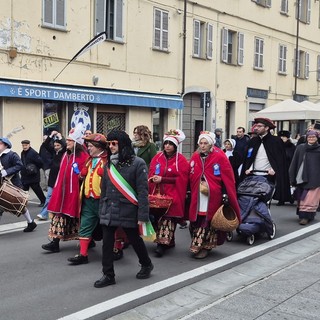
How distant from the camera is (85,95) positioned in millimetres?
15727

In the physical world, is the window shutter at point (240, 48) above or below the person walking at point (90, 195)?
above

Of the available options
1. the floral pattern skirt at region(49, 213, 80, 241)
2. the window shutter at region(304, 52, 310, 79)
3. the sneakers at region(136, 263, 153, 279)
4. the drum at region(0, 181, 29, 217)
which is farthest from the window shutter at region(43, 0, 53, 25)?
the window shutter at region(304, 52, 310, 79)

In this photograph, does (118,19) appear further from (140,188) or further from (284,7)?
(284,7)

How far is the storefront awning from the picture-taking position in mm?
13828

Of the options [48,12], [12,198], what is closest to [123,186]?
[12,198]

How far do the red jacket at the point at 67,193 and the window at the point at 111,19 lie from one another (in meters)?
10.9

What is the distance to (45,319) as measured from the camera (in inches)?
176

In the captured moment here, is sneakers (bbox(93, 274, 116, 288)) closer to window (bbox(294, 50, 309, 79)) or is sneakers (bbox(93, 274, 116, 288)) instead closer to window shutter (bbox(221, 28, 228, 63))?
window shutter (bbox(221, 28, 228, 63))

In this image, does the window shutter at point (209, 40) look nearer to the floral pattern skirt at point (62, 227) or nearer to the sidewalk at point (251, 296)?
the sidewalk at point (251, 296)

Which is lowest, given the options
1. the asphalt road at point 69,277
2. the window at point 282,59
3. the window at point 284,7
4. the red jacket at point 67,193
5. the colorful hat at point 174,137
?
the asphalt road at point 69,277

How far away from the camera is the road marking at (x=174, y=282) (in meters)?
4.66

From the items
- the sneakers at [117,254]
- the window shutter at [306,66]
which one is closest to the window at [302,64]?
the window shutter at [306,66]

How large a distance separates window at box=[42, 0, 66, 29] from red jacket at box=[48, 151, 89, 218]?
30.9 feet

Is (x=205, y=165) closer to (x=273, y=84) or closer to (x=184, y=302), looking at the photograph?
(x=184, y=302)
